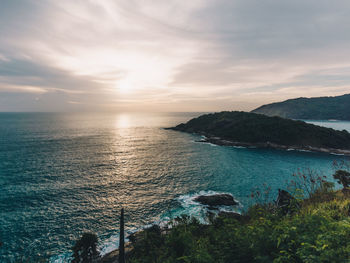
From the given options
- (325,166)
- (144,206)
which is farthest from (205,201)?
(325,166)

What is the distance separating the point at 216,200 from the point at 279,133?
9002cm

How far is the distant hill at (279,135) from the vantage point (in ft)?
303

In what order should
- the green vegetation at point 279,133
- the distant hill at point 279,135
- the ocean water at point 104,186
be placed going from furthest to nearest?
the green vegetation at point 279,133
the distant hill at point 279,135
the ocean water at point 104,186

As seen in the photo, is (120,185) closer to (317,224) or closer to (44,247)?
(44,247)

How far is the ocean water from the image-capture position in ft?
91.6

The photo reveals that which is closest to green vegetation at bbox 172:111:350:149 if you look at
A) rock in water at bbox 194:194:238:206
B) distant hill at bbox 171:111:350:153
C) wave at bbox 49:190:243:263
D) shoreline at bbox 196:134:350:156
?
distant hill at bbox 171:111:350:153

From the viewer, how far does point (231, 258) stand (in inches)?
369

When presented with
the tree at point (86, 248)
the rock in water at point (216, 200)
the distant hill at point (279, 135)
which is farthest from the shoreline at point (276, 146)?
the tree at point (86, 248)

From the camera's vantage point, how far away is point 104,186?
148 feet

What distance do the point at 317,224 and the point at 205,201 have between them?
31.6 meters

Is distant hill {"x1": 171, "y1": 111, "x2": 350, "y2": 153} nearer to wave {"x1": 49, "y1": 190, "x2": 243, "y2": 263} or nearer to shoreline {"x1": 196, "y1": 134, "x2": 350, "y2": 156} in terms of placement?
shoreline {"x1": 196, "y1": 134, "x2": 350, "y2": 156}

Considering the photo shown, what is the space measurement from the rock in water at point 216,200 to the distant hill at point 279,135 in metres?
68.3

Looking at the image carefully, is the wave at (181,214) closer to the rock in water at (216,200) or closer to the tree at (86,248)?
the rock in water at (216,200)

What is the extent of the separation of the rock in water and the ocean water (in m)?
2.02
